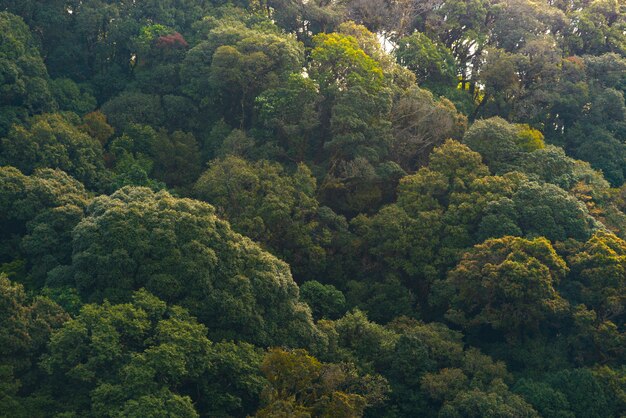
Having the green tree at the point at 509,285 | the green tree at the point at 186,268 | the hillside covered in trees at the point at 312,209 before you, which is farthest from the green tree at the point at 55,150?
the green tree at the point at 509,285

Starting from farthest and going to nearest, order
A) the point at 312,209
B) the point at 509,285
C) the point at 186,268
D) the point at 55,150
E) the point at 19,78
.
Answer: the point at 19,78 → the point at 312,209 → the point at 55,150 → the point at 509,285 → the point at 186,268

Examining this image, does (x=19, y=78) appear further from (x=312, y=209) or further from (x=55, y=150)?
(x=312, y=209)

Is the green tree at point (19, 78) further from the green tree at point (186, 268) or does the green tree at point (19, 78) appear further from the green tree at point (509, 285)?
the green tree at point (509, 285)

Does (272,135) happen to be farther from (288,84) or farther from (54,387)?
(54,387)

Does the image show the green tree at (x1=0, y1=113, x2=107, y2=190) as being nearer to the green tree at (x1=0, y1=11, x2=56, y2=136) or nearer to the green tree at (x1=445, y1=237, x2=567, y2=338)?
the green tree at (x1=0, y1=11, x2=56, y2=136)

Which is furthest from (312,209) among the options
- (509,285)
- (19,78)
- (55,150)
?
(19,78)

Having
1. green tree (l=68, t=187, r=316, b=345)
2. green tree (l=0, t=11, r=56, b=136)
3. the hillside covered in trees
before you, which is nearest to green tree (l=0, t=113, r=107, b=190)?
the hillside covered in trees

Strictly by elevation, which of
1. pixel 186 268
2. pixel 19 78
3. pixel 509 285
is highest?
pixel 509 285

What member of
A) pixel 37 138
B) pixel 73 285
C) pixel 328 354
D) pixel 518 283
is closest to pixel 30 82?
pixel 37 138
